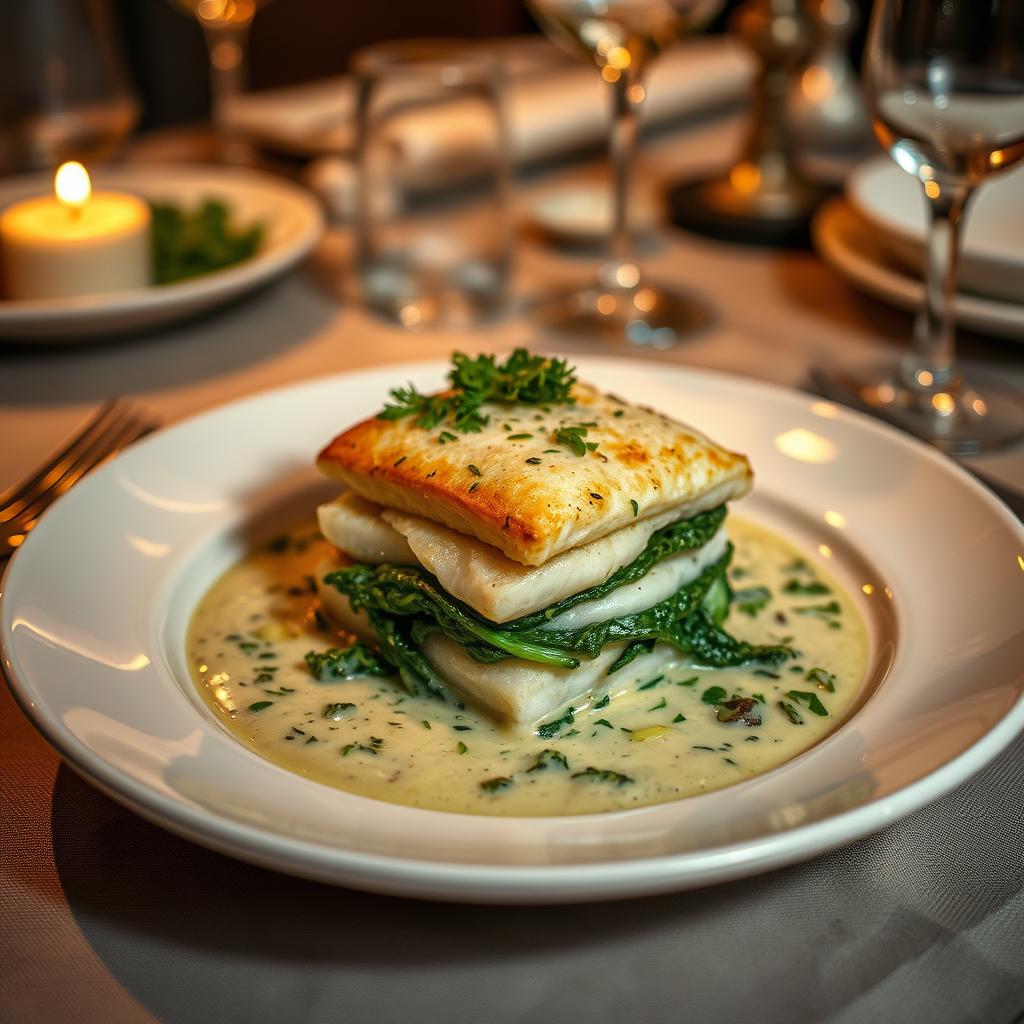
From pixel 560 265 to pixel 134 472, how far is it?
7.14 ft

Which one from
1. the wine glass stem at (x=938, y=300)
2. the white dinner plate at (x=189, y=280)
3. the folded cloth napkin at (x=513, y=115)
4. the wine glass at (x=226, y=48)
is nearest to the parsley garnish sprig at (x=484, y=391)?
the wine glass stem at (x=938, y=300)

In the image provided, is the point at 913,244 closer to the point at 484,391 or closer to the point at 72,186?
the point at 484,391

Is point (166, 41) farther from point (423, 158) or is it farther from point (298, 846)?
point (298, 846)

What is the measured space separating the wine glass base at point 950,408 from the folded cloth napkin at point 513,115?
3.91 feet

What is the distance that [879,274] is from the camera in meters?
3.39

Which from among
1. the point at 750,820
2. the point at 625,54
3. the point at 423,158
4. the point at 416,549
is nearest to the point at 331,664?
the point at 416,549

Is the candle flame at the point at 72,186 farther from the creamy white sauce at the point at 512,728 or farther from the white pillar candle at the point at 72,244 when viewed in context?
the creamy white sauce at the point at 512,728

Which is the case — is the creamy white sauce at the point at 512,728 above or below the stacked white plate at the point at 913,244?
below

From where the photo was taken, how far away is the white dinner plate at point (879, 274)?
10.0ft

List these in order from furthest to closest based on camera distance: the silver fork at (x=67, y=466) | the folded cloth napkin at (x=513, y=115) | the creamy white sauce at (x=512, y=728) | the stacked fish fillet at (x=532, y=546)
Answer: the folded cloth napkin at (x=513, y=115)
the silver fork at (x=67, y=466)
the stacked fish fillet at (x=532, y=546)
the creamy white sauce at (x=512, y=728)

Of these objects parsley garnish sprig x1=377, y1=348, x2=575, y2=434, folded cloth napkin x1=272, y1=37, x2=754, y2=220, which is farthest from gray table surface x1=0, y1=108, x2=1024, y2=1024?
folded cloth napkin x1=272, y1=37, x2=754, y2=220

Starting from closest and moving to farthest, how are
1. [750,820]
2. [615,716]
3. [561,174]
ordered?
[750,820] → [615,716] → [561,174]

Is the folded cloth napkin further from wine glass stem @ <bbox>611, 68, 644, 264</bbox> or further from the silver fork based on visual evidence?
the silver fork

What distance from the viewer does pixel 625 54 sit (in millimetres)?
3354
